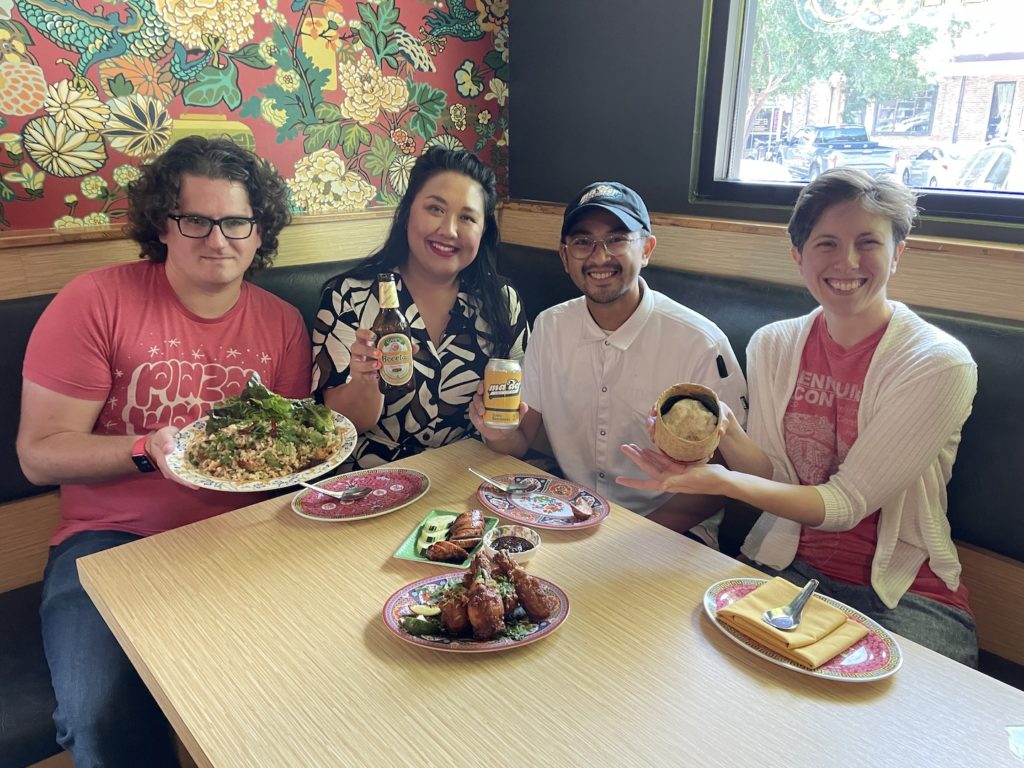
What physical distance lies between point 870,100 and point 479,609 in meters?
2.15

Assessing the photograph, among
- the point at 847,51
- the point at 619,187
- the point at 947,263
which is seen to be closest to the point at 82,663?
the point at 619,187

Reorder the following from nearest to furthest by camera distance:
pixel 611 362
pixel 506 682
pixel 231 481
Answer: pixel 506 682
pixel 231 481
pixel 611 362

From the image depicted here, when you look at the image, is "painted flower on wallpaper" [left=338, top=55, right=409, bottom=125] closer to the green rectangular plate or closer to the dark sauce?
the green rectangular plate

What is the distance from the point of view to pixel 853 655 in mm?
1089

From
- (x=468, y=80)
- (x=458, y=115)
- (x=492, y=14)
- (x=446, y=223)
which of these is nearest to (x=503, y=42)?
(x=492, y=14)

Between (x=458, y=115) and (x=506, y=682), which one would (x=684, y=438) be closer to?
(x=506, y=682)

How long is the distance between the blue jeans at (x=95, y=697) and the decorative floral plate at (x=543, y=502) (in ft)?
2.71

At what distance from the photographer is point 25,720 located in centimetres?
154

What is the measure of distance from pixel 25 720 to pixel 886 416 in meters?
1.98

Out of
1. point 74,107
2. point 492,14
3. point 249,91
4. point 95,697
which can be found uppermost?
point 492,14

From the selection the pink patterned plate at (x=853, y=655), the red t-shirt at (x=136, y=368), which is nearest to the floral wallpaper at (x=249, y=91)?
the red t-shirt at (x=136, y=368)

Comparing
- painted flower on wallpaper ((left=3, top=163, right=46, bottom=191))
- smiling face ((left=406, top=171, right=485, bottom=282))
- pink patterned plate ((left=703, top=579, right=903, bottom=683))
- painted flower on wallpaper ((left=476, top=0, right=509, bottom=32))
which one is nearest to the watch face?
smiling face ((left=406, top=171, right=485, bottom=282))

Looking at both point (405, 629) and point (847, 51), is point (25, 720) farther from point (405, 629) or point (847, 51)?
point (847, 51)

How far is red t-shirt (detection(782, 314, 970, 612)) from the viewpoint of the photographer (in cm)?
166
